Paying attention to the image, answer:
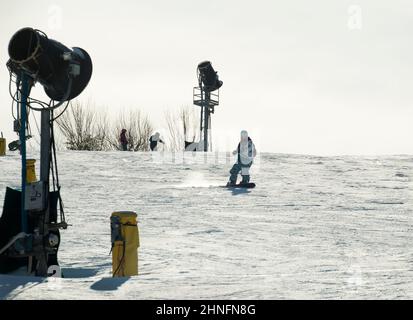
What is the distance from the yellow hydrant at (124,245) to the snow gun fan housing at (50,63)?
1794 mm

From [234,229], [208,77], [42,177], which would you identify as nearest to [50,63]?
[42,177]

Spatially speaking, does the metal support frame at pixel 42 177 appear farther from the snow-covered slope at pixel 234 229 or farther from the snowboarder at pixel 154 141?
the snowboarder at pixel 154 141

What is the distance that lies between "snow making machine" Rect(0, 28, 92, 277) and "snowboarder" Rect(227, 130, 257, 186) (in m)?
12.2

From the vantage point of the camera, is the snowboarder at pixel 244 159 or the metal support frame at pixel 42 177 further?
the snowboarder at pixel 244 159

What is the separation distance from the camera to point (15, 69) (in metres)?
10.6

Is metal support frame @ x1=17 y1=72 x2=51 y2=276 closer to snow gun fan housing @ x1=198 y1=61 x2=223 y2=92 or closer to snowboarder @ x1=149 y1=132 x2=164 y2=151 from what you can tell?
snowboarder @ x1=149 y1=132 x2=164 y2=151

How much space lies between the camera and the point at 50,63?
10.2m

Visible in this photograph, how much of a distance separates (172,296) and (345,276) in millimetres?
2559

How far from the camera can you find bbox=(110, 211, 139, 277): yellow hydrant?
10586mm

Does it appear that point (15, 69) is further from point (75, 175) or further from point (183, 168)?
point (183, 168)

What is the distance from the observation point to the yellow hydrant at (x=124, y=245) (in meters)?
10.6

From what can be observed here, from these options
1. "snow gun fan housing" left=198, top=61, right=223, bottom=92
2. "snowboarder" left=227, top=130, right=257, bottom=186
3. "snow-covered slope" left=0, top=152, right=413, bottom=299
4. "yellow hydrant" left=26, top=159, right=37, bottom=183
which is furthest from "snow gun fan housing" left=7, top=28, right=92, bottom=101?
"snow gun fan housing" left=198, top=61, right=223, bottom=92

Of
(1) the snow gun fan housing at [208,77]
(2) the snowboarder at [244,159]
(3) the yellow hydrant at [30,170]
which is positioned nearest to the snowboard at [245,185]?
(2) the snowboarder at [244,159]

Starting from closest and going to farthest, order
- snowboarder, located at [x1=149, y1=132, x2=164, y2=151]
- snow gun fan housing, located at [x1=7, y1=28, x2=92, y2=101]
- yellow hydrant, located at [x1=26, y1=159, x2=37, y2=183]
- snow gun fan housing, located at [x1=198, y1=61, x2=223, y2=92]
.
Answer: snow gun fan housing, located at [x1=7, y1=28, x2=92, y2=101]
yellow hydrant, located at [x1=26, y1=159, x2=37, y2=183]
snowboarder, located at [x1=149, y1=132, x2=164, y2=151]
snow gun fan housing, located at [x1=198, y1=61, x2=223, y2=92]
